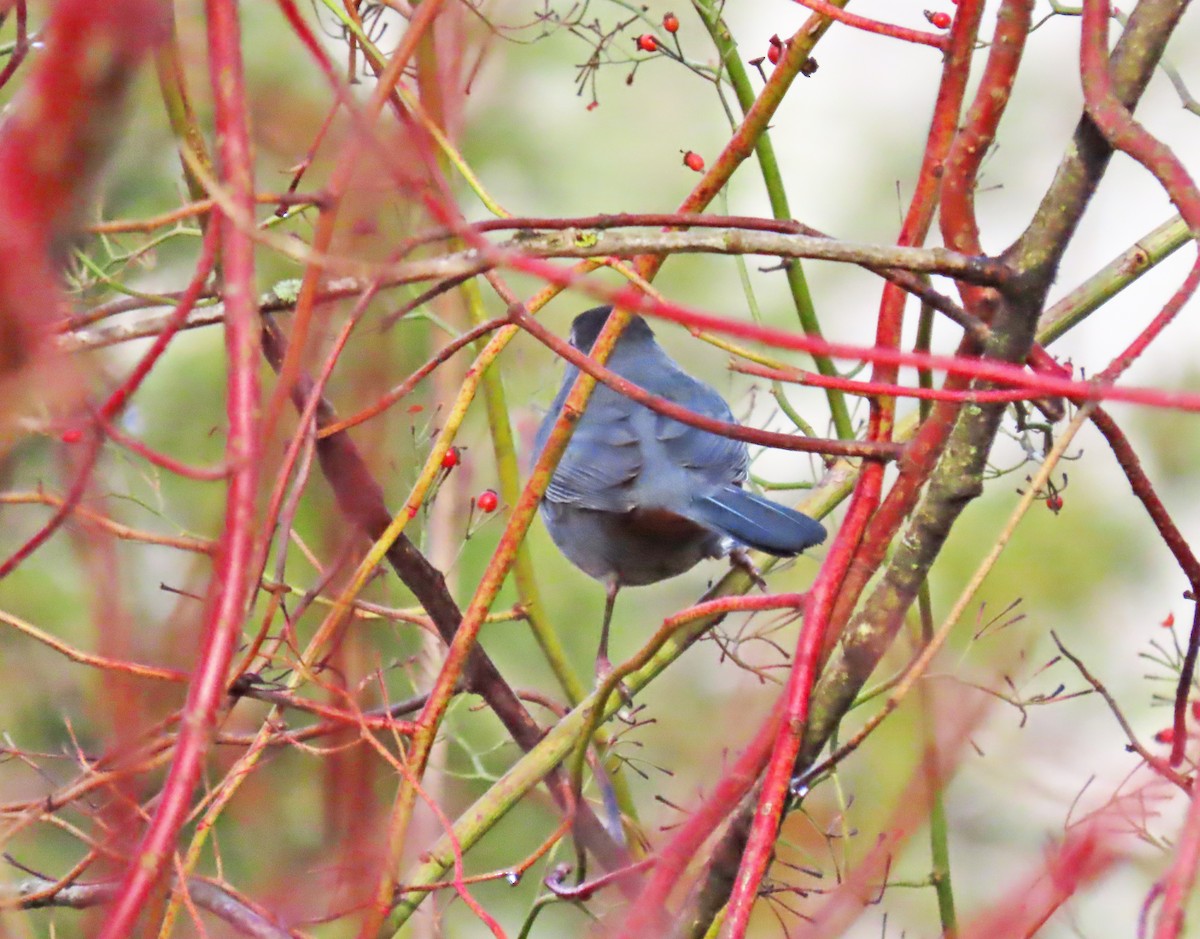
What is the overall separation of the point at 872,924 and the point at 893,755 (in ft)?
3.50

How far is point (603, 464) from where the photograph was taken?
366 cm

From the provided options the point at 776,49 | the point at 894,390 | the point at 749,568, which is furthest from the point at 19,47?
the point at 749,568

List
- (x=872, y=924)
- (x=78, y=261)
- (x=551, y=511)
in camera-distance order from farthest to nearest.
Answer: (x=872, y=924) < (x=551, y=511) < (x=78, y=261)

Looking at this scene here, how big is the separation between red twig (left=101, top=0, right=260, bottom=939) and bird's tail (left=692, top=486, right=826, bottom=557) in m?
1.84

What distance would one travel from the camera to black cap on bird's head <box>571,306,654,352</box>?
431 cm

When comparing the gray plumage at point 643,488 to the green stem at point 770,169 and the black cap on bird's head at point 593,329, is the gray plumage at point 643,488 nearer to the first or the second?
the black cap on bird's head at point 593,329

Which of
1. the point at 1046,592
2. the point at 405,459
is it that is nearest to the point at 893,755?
the point at 1046,592

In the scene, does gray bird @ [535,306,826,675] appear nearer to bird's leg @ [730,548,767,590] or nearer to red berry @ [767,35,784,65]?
bird's leg @ [730,548,767,590]

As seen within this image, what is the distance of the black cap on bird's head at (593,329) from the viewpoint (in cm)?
431

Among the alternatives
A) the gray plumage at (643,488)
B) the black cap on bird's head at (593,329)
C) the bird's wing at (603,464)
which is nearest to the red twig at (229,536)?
the gray plumage at (643,488)

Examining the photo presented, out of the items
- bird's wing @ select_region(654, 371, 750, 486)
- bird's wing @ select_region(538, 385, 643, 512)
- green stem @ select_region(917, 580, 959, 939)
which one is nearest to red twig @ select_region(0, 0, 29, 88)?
green stem @ select_region(917, 580, 959, 939)

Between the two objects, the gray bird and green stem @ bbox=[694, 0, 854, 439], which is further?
the gray bird

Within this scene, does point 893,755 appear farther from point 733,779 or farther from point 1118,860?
point 733,779

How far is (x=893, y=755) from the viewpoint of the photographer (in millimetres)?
5375
